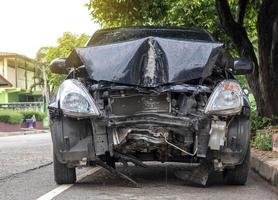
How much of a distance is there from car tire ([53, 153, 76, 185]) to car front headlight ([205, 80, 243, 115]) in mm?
1856

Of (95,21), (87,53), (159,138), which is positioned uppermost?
(95,21)

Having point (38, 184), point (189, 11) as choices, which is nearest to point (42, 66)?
point (189, 11)

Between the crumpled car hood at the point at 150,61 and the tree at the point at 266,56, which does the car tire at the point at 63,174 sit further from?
the tree at the point at 266,56

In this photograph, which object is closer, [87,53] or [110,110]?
[110,110]

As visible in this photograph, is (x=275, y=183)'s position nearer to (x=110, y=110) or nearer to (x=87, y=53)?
(x=110, y=110)

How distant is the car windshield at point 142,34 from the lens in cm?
727

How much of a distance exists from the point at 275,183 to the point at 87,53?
270cm

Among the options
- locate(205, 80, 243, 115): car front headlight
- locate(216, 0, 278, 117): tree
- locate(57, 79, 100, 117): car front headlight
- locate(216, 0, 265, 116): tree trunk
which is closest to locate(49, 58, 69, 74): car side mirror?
locate(57, 79, 100, 117): car front headlight

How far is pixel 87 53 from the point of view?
20.7ft

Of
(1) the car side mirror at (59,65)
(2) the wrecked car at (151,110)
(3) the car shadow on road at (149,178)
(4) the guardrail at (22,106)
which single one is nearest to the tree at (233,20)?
(3) the car shadow on road at (149,178)

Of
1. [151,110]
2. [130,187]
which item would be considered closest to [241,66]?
[151,110]

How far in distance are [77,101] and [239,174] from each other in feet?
6.95

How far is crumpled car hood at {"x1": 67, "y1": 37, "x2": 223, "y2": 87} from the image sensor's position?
5.98m

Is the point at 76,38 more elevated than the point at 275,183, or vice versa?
the point at 76,38
